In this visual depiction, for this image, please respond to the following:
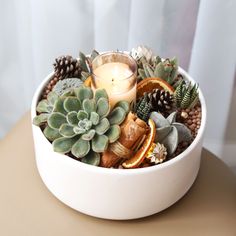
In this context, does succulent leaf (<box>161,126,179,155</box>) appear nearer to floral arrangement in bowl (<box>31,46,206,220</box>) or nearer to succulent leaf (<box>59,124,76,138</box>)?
floral arrangement in bowl (<box>31,46,206,220</box>)

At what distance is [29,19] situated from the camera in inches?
41.1

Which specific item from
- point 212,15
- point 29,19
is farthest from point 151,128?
point 29,19

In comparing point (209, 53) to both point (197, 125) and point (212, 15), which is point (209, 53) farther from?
point (197, 125)

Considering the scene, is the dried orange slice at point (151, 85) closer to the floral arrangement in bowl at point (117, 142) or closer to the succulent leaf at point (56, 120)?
the floral arrangement in bowl at point (117, 142)

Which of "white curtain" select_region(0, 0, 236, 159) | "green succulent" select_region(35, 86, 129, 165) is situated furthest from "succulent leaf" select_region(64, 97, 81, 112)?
"white curtain" select_region(0, 0, 236, 159)

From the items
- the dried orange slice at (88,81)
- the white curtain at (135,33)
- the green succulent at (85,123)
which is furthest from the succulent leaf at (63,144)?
the white curtain at (135,33)

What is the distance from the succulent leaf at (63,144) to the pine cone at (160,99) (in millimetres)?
121

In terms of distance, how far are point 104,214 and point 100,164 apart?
0.07 m

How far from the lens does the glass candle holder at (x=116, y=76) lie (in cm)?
66

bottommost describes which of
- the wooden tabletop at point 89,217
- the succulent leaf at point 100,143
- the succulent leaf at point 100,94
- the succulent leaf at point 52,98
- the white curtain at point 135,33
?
the wooden tabletop at point 89,217

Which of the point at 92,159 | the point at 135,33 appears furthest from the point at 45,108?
the point at 135,33

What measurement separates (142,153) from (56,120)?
4.5 inches

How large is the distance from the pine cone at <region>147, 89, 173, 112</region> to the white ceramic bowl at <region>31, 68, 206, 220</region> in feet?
0.17

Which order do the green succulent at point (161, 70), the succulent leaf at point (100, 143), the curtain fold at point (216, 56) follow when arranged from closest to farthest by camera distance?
the succulent leaf at point (100, 143), the green succulent at point (161, 70), the curtain fold at point (216, 56)
